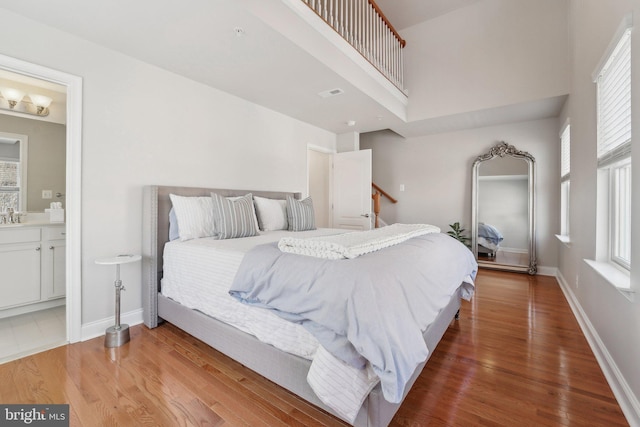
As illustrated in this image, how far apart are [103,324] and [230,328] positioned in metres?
1.35

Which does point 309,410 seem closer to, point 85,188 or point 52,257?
point 85,188

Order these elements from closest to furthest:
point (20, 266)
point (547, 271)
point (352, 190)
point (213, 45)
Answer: point (213, 45) → point (20, 266) → point (547, 271) → point (352, 190)

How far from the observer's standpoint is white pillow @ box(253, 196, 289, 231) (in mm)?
3131

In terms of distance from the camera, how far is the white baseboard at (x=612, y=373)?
133cm

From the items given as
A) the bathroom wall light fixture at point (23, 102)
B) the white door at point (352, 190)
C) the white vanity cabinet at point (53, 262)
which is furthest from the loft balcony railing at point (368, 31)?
the white vanity cabinet at point (53, 262)

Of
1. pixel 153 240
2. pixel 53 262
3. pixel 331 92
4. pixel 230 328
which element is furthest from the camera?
pixel 331 92

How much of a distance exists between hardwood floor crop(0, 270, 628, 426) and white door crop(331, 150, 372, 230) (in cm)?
249

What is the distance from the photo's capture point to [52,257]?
2736 mm

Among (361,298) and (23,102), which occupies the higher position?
(23,102)

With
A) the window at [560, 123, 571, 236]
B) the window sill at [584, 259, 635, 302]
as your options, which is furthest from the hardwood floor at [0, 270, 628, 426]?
the window at [560, 123, 571, 236]

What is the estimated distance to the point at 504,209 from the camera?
4391mm

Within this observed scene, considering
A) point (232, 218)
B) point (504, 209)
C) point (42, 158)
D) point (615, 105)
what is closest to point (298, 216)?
point (232, 218)

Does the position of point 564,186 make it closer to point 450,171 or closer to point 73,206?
point 450,171

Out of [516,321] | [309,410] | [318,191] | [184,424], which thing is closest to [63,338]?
[184,424]
